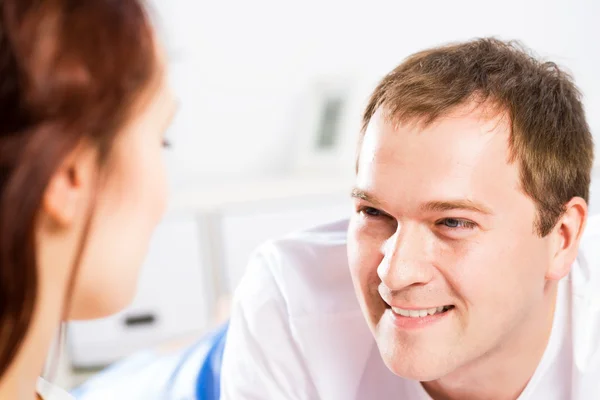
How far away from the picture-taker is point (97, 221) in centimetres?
70

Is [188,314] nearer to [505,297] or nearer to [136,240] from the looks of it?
[505,297]

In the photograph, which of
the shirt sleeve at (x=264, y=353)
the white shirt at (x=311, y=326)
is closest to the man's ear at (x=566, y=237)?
the white shirt at (x=311, y=326)

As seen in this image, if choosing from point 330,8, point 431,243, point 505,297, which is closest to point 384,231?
point 431,243

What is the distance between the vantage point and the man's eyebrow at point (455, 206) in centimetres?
107

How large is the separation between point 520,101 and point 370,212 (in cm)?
29

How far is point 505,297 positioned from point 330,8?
81.9 inches

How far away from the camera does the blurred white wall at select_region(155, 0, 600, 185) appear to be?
2.96 metres

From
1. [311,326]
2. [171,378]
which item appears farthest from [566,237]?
[171,378]

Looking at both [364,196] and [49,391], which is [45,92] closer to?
[49,391]

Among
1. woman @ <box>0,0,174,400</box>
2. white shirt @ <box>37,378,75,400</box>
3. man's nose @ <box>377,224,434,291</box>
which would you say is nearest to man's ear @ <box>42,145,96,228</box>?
woman @ <box>0,0,174,400</box>

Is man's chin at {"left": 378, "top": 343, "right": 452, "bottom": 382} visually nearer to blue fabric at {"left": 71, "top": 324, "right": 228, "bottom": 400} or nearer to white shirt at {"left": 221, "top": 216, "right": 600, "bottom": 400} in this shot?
white shirt at {"left": 221, "top": 216, "right": 600, "bottom": 400}

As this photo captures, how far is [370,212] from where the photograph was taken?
1159 mm

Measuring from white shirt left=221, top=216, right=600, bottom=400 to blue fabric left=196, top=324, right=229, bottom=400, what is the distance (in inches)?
11.6

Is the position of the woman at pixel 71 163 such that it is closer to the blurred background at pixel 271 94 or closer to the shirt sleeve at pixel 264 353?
the shirt sleeve at pixel 264 353
